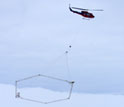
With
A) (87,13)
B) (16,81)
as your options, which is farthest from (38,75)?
(87,13)

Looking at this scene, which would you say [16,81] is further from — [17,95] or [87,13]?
[87,13]

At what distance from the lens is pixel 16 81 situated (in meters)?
62.7

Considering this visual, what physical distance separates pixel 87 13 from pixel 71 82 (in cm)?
2594

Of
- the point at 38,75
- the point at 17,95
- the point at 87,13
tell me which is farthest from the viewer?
the point at 87,13

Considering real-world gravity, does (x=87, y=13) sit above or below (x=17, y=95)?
above

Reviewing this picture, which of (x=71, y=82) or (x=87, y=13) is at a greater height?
(x=87, y=13)

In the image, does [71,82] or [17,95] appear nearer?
[71,82]

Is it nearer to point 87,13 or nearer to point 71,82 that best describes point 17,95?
point 71,82

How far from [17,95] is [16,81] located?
3857 millimetres

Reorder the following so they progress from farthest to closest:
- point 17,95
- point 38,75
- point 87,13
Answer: point 87,13
point 17,95
point 38,75

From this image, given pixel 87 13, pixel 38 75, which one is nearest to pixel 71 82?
pixel 38 75

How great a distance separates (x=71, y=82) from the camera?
59.8 metres

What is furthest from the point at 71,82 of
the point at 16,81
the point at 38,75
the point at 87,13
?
the point at 87,13

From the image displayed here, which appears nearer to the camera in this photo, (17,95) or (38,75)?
(38,75)
